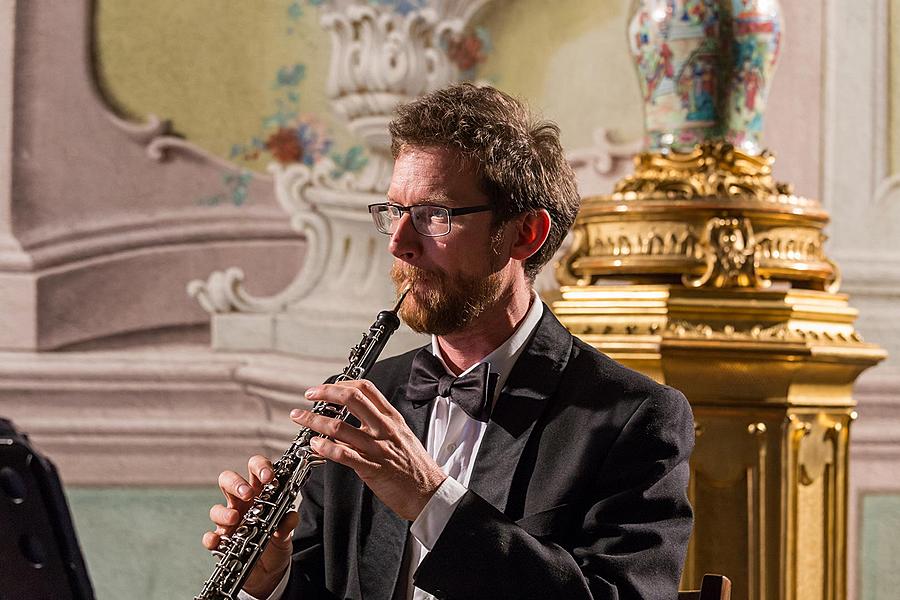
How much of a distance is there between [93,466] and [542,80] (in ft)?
5.57

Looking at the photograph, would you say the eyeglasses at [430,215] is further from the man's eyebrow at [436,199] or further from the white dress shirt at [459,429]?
the white dress shirt at [459,429]

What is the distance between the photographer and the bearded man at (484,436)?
158cm

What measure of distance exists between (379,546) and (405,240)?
0.47 m

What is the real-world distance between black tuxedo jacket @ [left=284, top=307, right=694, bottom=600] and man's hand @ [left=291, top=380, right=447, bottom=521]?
0.21 ft

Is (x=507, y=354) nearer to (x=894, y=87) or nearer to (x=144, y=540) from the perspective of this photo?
(x=144, y=540)

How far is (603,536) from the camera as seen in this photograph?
5.45ft

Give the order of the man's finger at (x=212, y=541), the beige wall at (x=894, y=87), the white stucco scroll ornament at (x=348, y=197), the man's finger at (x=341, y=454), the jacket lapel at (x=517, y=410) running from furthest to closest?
the beige wall at (x=894, y=87) → the white stucco scroll ornament at (x=348, y=197) → the jacket lapel at (x=517, y=410) → the man's finger at (x=212, y=541) → the man's finger at (x=341, y=454)

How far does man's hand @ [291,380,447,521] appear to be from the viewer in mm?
1493

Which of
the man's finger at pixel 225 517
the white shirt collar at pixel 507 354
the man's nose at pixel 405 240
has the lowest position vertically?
the man's finger at pixel 225 517

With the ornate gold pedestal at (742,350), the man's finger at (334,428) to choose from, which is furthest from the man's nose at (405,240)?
the ornate gold pedestal at (742,350)

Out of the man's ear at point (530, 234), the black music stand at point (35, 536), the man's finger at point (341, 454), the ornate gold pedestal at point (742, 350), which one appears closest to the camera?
the black music stand at point (35, 536)

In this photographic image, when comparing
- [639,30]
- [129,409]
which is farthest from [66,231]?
[639,30]

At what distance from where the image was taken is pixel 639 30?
8.87ft

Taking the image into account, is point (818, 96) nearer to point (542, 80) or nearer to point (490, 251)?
point (542, 80)
